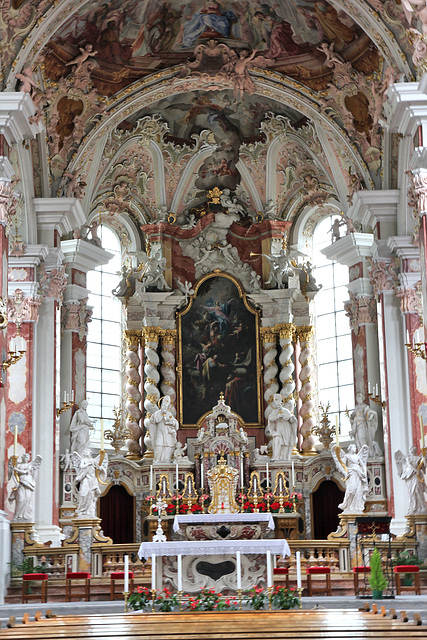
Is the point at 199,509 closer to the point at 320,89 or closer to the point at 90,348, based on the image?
the point at 90,348

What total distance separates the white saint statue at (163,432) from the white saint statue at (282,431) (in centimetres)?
206

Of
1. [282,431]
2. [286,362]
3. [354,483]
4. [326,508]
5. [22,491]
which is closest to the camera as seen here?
[22,491]

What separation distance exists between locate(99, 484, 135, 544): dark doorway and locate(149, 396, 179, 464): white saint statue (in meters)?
1.25

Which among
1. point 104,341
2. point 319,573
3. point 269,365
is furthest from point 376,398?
point 104,341

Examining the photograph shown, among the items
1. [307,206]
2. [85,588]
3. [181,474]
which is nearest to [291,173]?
[307,206]

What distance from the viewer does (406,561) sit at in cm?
1714

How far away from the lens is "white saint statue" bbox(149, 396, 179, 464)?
22031mm

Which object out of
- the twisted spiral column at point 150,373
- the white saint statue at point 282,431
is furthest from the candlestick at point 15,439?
the white saint statue at point 282,431

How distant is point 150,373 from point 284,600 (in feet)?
37.5

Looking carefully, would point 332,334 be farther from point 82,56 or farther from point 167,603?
point 167,603

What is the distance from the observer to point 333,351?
79.2 ft

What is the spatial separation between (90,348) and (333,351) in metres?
5.52

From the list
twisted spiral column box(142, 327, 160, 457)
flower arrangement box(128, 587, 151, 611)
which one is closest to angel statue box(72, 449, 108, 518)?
twisted spiral column box(142, 327, 160, 457)

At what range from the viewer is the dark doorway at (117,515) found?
22.3m
